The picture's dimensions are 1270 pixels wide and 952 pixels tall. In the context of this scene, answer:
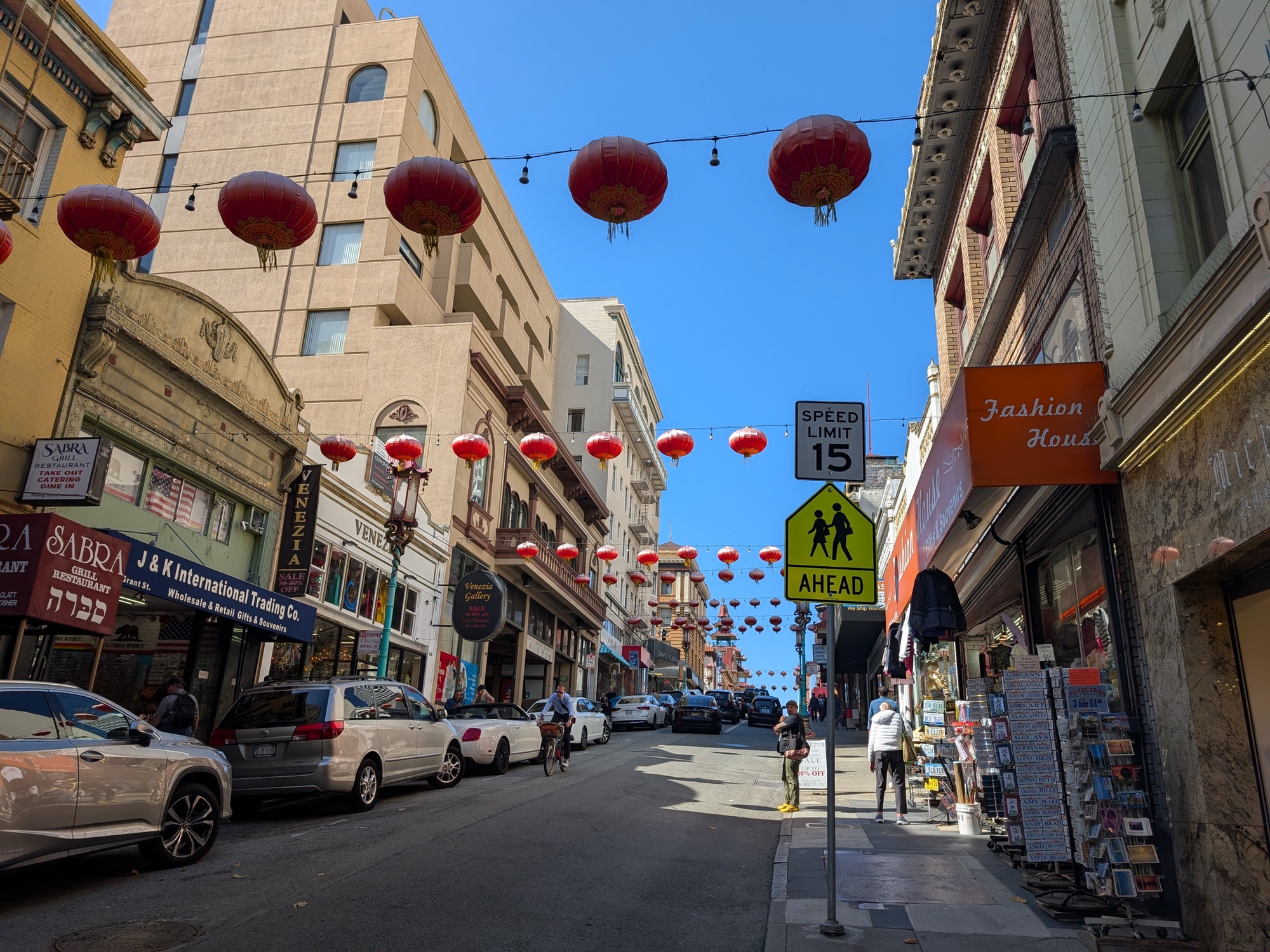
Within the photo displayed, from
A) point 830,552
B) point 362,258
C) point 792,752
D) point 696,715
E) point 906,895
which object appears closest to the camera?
point 830,552

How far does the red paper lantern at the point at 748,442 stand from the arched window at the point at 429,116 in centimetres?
2098

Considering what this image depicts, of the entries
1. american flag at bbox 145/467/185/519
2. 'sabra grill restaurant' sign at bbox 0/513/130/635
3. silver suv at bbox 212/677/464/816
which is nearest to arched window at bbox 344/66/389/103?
american flag at bbox 145/467/185/519

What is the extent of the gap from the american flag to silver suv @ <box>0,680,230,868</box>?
26.1 feet

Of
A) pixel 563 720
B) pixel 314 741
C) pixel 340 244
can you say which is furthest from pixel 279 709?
pixel 340 244

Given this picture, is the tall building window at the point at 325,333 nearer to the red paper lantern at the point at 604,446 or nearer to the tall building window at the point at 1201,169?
the red paper lantern at the point at 604,446

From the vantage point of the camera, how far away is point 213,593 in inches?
578

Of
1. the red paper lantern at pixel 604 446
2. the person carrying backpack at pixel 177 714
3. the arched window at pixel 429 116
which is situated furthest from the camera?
the arched window at pixel 429 116

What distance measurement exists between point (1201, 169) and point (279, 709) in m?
11.9

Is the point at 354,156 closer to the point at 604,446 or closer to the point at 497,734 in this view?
the point at 604,446

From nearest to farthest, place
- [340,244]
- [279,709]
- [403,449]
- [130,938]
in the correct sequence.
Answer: [130,938] < [279,709] < [403,449] < [340,244]

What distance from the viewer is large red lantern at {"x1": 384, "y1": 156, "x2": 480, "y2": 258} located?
30.5 feet

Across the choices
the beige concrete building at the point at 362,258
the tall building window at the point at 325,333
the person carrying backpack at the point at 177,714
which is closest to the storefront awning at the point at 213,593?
the person carrying backpack at the point at 177,714

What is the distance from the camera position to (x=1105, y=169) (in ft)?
28.0

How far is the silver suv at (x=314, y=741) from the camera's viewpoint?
37.4 ft
